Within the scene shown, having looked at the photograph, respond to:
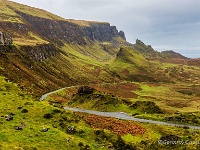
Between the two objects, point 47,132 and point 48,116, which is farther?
point 48,116

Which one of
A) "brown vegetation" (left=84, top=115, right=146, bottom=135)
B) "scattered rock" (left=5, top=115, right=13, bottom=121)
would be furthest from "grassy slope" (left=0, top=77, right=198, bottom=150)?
"brown vegetation" (left=84, top=115, right=146, bottom=135)

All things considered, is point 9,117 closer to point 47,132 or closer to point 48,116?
point 48,116

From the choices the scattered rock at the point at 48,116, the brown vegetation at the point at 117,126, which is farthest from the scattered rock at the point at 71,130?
the brown vegetation at the point at 117,126

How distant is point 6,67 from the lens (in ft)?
556

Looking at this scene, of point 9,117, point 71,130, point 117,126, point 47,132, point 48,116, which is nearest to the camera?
point 47,132

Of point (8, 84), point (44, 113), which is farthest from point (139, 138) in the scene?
point (8, 84)

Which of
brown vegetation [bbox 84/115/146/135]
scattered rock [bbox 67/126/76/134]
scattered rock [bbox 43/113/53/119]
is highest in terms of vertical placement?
scattered rock [bbox 43/113/53/119]

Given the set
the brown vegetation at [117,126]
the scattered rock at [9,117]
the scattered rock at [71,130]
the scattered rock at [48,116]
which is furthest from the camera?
the brown vegetation at [117,126]

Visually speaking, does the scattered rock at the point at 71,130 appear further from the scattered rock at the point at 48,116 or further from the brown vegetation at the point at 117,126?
the brown vegetation at the point at 117,126

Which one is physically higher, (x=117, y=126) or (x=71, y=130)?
(x=71, y=130)

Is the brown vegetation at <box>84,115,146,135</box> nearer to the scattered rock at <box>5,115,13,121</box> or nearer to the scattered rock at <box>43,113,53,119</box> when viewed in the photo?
the scattered rock at <box>43,113,53,119</box>

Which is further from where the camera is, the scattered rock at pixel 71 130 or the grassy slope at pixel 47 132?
the scattered rock at pixel 71 130

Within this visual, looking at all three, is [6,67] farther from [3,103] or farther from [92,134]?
[92,134]

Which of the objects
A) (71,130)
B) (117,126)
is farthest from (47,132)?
(117,126)
